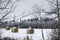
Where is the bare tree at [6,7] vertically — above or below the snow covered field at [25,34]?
above

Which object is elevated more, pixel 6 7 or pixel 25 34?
pixel 6 7

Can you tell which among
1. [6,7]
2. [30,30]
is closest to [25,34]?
[30,30]

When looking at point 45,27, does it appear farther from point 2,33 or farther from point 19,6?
point 2,33

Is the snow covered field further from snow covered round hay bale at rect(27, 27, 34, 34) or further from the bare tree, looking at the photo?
the bare tree

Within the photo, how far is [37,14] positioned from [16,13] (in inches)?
12.9

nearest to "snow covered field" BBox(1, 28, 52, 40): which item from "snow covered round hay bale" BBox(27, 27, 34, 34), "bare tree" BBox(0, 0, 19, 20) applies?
"snow covered round hay bale" BBox(27, 27, 34, 34)

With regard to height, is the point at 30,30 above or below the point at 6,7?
below

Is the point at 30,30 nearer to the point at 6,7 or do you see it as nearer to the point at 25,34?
the point at 25,34

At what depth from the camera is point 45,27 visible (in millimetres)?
1939

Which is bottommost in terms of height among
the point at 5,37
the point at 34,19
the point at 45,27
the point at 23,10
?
the point at 5,37

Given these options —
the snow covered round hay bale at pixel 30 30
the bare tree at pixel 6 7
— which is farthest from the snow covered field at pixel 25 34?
the bare tree at pixel 6 7

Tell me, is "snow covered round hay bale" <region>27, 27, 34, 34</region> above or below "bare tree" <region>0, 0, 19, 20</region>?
below

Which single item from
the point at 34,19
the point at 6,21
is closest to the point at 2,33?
the point at 6,21

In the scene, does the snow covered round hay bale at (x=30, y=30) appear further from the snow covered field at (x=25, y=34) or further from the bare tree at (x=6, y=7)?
the bare tree at (x=6, y=7)
